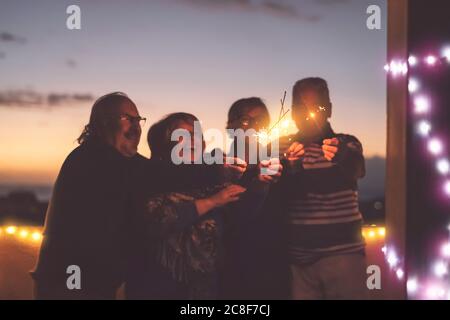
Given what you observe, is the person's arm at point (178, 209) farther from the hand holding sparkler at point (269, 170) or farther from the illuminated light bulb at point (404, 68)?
the illuminated light bulb at point (404, 68)

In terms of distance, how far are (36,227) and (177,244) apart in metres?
1.63

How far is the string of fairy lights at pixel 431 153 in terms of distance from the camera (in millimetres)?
3457

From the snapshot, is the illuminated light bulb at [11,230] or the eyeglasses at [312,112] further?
the illuminated light bulb at [11,230]

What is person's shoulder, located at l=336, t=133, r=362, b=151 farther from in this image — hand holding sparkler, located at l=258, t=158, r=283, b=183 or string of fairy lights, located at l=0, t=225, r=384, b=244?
string of fairy lights, located at l=0, t=225, r=384, b=244

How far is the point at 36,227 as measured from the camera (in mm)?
4047

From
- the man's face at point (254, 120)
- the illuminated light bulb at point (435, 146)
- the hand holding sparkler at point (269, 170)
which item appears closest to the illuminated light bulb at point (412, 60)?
the illuminated light bulb at point (435, 146)

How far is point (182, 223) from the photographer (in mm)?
2998

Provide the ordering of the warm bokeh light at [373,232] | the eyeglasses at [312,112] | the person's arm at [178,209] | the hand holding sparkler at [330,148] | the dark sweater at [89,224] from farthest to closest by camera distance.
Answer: the warm bokeh light at [373,232], the eyeglasses at [312,112], the hand holding sparkler at [330,148], the dark sweater at [89,224], the person's arm at [178,209]

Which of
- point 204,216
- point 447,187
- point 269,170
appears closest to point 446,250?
point 447,187

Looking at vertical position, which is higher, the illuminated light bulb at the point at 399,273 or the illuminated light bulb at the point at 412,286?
the illuminated light bulb at the point at 399,273

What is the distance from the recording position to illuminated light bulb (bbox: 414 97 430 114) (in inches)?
137

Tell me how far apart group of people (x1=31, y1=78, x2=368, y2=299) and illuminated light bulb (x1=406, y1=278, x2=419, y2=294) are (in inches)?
14.0
